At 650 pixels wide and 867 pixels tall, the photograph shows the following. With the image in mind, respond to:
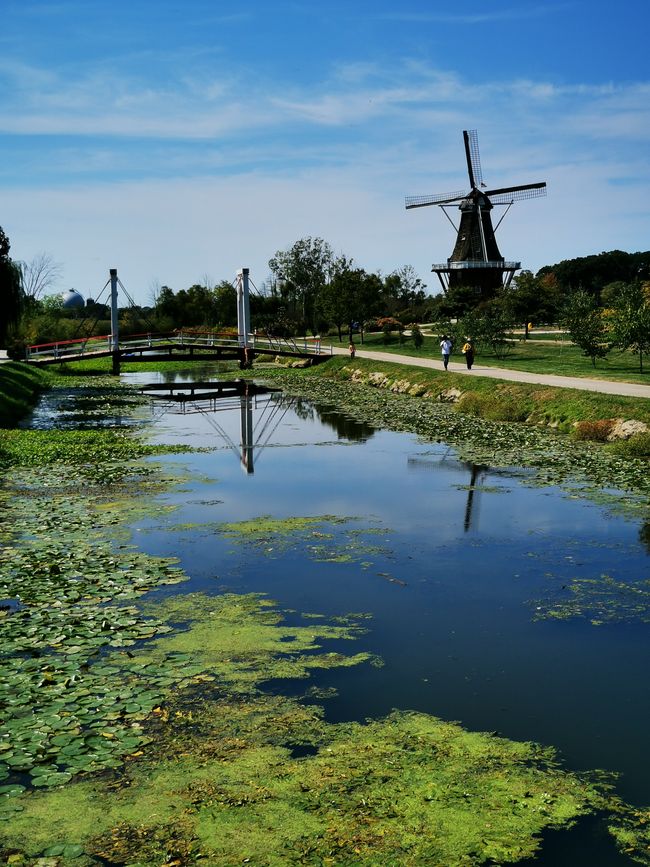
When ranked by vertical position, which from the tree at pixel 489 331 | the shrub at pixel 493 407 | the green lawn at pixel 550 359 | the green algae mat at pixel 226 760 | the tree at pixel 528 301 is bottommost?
the green algae mat at pixel 226 760

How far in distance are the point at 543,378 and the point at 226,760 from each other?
29431 millimetres

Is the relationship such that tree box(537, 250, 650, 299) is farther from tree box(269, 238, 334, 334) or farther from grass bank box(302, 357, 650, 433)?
grass bank box(302, 357, 650, 433)

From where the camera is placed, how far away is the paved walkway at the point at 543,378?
29922mm

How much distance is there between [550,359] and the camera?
149ft

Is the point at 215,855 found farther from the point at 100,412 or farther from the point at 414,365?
the point at 414,365

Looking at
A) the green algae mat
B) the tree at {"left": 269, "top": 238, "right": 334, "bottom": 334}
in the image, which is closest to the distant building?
the tree at {"left": 269, "top": 238, "right": 334, "bottom": 334}

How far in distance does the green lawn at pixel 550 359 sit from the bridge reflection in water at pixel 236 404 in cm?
1086

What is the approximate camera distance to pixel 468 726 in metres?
8.28

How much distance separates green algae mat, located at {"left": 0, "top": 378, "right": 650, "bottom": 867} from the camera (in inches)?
255

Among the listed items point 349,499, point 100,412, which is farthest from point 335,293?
point 349,499

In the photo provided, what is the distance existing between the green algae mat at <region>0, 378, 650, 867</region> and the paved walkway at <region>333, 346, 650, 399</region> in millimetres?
21065

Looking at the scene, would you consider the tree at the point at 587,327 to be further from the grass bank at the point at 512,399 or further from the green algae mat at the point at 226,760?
the green algae mat at the point at 226,760

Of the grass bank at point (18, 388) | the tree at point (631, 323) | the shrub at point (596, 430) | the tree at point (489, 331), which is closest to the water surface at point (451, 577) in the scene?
the shrub at point (596, 430)

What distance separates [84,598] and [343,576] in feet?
11.9
